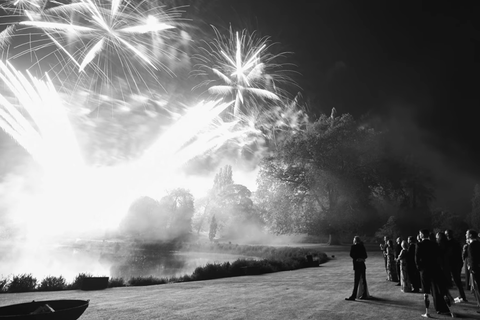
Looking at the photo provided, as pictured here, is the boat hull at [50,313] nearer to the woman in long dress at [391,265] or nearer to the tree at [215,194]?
the woman in long dress at [391,265]

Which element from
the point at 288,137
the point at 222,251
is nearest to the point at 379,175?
the point at 288,137

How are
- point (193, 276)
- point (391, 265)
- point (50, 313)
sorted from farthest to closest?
point (193, 276) < point (391, 265) < point (50, 313)

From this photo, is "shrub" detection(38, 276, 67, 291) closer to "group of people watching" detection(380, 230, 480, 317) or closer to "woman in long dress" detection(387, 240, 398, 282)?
"group of people watching" detection(380, 230, 480, 317)

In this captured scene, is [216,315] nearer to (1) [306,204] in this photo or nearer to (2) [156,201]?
(1) [306,204]

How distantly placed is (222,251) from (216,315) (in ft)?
136

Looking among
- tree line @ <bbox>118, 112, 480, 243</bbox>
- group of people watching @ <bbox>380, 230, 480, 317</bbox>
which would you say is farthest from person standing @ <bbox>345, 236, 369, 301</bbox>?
tree line @ <bbox>118, 112, 480, 243</bbox>

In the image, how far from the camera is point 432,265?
822 cm

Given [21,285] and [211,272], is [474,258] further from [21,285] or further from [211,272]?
[21,285]

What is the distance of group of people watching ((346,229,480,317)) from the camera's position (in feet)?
26.8

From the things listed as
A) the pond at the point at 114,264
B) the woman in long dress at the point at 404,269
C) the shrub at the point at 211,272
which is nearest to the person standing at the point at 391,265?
the woman in long dress at the point at 404,269

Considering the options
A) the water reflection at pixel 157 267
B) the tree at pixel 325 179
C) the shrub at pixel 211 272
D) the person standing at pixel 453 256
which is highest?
the tree at pixel 325 179

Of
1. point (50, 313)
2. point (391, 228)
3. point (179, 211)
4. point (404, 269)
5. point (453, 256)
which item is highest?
point (179, 211)

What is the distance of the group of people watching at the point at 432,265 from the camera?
8.18 meters

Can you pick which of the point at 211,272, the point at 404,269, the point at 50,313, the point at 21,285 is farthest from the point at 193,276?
the point at 50,313
